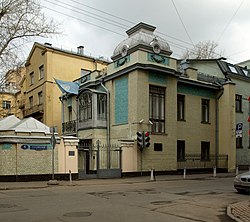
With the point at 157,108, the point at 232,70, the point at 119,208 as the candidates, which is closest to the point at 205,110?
the point at 232,70

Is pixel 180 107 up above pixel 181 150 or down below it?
above

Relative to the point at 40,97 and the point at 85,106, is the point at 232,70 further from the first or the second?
the point at 40,97

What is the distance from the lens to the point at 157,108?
25281 mm

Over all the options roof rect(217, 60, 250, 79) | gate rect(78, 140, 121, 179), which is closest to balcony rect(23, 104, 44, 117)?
gate rect(78, 140, 121, 179)

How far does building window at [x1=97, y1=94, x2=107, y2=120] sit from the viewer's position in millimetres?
26953

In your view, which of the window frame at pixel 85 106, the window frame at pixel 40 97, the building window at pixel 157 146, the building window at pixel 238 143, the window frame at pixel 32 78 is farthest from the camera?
the window frame at pixel 32 78

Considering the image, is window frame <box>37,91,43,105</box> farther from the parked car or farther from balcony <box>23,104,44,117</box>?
the parked car

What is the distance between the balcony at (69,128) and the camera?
100 feet

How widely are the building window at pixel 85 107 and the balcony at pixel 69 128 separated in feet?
5.83

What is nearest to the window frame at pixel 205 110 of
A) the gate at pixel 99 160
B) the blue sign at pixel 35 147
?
the gate at pixel 99 160

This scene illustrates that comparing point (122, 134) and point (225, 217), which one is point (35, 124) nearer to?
point (122, 134)

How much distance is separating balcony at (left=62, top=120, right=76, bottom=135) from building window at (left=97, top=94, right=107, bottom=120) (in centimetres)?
443

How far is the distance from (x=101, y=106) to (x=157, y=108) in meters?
4.68

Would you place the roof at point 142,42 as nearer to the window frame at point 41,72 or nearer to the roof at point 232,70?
the roof at point 232,70
